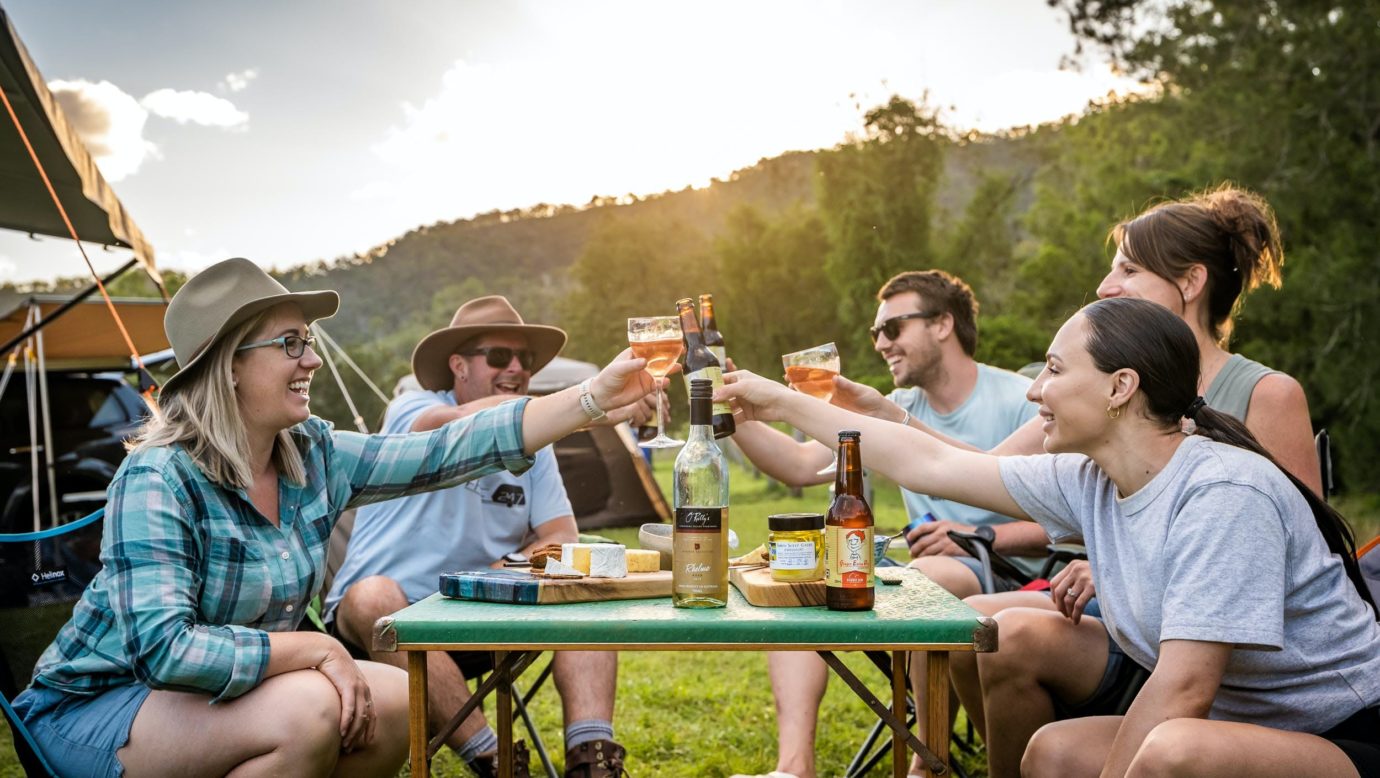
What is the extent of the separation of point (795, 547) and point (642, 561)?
380 millimetres

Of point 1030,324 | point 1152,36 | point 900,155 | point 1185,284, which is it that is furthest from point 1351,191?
point 1185,284

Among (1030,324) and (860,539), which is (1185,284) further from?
(1030,324)

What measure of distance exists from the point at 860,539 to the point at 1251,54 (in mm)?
13928

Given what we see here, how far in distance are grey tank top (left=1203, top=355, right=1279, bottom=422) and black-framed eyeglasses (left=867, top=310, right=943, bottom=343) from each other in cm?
126

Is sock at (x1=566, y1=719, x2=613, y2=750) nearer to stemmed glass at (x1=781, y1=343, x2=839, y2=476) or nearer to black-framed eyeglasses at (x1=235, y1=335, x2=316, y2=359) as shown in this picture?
stemmed glass at (x1=781, y1=343, x2=839, y2=476)

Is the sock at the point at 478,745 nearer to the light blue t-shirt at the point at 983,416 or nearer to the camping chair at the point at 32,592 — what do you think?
the camping chair at the point at 32,592

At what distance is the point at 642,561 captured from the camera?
7.41 feet

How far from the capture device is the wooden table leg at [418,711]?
6.36ft

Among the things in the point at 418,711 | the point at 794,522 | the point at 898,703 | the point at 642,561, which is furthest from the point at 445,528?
the point at 794,522

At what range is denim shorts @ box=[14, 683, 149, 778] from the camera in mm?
2170

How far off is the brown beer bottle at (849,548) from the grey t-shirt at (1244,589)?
50 cm

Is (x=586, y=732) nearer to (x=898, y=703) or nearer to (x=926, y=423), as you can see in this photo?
Result: (x=898, y=703)

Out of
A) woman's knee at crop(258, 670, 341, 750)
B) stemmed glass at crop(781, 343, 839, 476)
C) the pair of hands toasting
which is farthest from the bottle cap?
woman's knee at crop(258, 670, 341, 750)

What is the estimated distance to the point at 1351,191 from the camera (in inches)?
523
